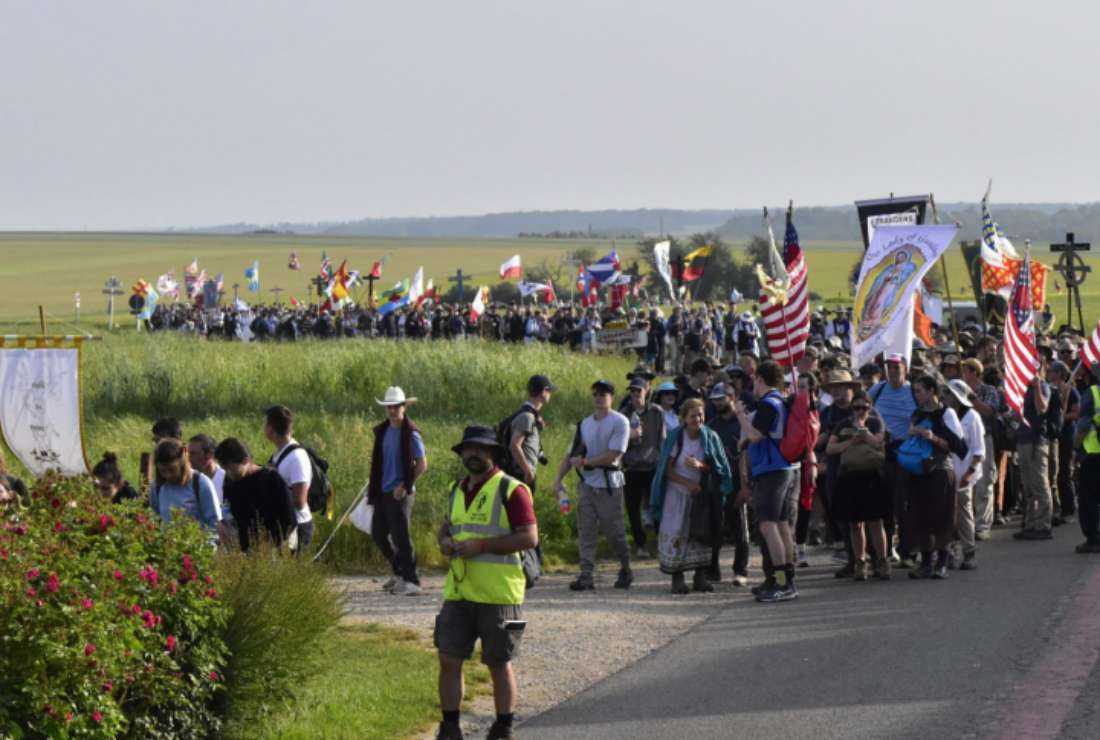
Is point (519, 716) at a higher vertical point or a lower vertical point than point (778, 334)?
lower

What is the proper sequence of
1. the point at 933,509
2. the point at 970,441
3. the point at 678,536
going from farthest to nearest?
1. the point at 970,441
2. the point at 933,509
3. the point at 678,536

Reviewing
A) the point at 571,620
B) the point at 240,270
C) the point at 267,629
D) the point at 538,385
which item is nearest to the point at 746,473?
the point at 538,385

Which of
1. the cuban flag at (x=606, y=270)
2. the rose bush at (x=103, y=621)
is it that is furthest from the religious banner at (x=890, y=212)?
the cuban flag at (x=606, y=270)

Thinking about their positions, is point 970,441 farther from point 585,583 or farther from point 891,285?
point 891,285

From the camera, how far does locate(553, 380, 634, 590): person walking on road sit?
47.9ft

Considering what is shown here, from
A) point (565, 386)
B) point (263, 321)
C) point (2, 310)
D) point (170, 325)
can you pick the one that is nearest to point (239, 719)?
point (565, 386)

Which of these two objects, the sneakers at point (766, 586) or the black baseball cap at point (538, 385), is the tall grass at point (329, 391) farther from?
the sneakers at point (766, 586)

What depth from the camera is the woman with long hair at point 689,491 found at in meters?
14.3

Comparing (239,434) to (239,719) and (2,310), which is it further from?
(2,310)

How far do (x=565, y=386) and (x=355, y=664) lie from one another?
71.8ft

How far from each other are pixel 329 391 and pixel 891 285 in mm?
14064

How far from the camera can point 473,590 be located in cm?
907

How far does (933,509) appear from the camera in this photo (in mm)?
14820

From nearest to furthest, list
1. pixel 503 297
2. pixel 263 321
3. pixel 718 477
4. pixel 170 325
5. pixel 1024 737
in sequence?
pixel 1024 737, pixel 718 477, pixel 263 321, pixel 170 325, pixel 503 297
